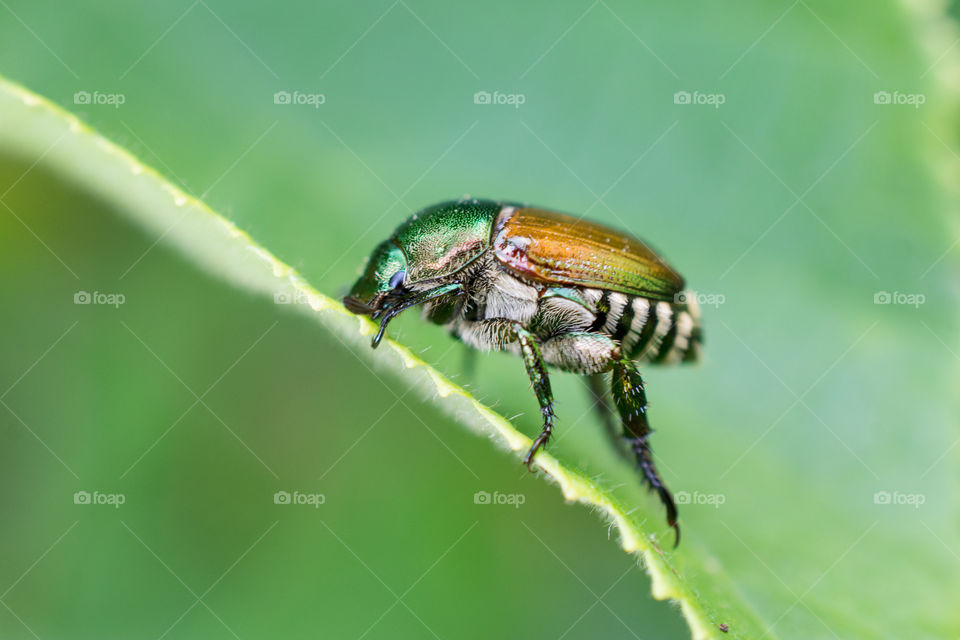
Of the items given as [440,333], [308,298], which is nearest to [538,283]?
[440,333]

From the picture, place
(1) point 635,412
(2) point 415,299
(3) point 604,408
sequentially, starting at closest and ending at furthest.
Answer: (1) point 635,412 < (2) point 415,299 < (3) point 604,408

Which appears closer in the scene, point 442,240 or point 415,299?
point 415,299

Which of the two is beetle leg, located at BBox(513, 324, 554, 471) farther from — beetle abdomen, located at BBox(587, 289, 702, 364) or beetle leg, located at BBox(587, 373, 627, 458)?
beetle leg, located at BBox(587, 373, 627, 458)

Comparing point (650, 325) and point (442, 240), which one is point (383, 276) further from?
point (650, 325)

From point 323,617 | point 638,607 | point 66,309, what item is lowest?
point 638,607

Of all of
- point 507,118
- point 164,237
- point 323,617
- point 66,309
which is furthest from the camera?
point 507,118

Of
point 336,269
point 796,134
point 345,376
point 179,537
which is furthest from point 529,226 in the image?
point 179,537

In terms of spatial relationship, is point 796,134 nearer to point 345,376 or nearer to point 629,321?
point 629,321
